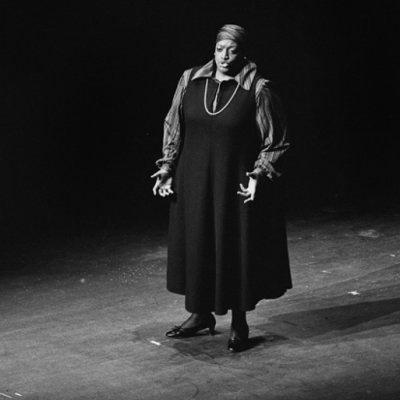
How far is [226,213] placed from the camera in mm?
5148

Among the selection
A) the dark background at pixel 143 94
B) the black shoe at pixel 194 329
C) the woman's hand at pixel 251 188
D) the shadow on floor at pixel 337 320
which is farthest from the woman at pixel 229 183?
the dark background at pixel 143 94

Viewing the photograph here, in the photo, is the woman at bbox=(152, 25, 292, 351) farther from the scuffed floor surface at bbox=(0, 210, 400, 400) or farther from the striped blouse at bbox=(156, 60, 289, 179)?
the scuffed floor surface at bbox=(0, 210, 400, 400)

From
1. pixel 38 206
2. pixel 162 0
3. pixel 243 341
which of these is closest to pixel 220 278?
pixel 243 341

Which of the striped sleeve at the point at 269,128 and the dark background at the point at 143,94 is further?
the dark background at the point at 143,94

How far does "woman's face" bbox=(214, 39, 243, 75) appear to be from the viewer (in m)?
5.09

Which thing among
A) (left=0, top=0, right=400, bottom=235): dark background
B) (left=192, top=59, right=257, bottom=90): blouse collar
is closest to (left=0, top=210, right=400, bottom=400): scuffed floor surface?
(left=0, top=0, right=400, bottom=235): dark background

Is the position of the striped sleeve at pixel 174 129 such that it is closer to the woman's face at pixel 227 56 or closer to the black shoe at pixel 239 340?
the woman's face at pixel 227 56

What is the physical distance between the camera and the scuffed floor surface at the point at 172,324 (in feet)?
15.6

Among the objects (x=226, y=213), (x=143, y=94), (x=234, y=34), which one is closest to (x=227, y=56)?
(x=234, y=34)

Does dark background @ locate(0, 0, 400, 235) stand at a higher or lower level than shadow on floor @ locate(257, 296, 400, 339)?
higher

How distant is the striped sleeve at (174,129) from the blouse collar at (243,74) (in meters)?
0.08

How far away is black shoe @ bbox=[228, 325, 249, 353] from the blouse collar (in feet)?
3.58

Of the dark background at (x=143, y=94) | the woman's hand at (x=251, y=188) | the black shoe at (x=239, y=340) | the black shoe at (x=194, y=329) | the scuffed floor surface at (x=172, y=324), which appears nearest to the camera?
the scuffed floor surface at (x=172, y=324)

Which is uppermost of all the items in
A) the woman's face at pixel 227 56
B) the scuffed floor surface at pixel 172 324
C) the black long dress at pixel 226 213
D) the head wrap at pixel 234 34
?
the head wrap at pixel 234 34
